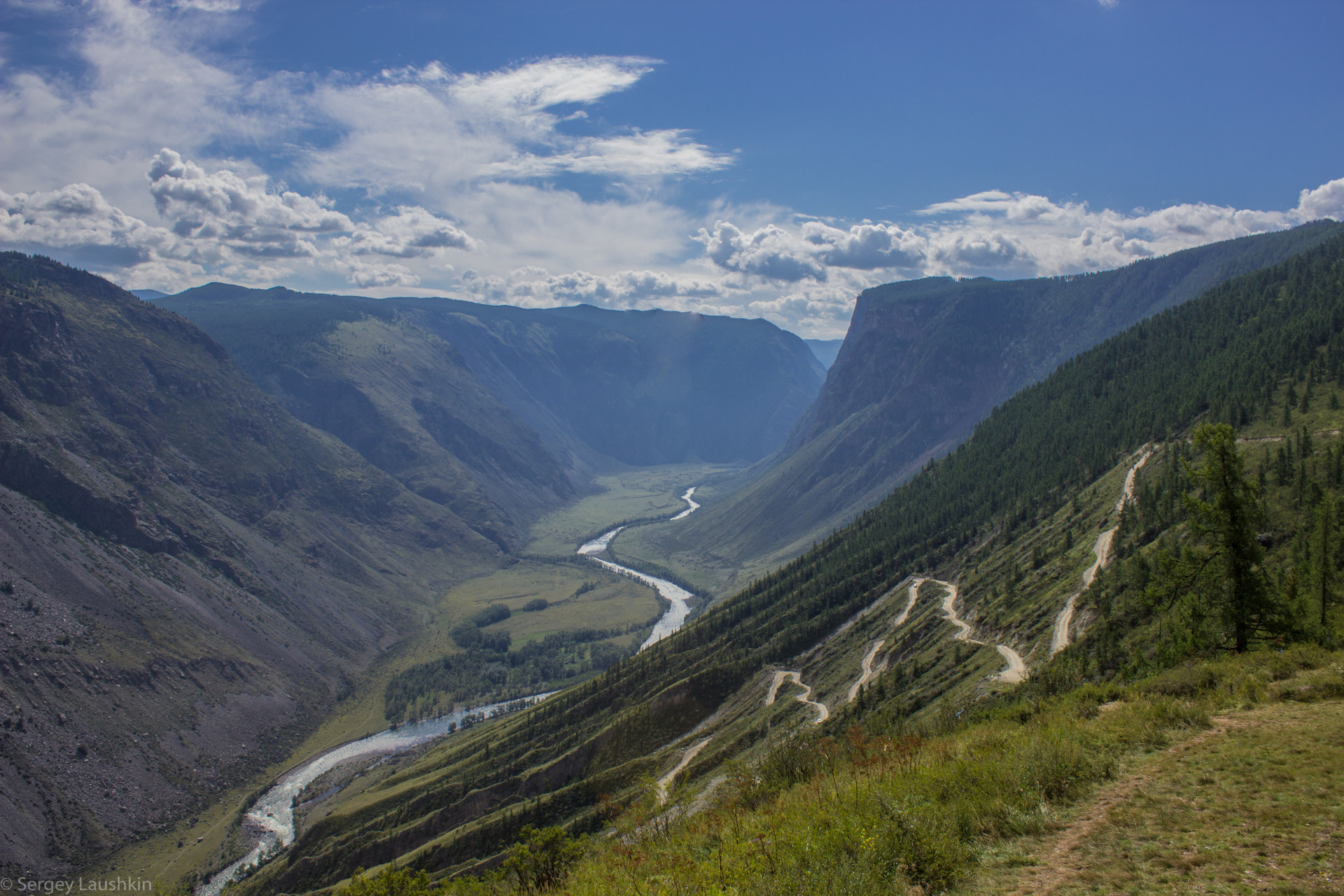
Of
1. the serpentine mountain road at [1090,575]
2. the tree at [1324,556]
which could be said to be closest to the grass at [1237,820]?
the tree at [1324,556]

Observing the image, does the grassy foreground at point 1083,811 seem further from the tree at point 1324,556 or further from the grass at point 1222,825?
the tree at point 1324,556

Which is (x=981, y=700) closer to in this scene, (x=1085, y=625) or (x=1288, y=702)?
(x=1085, y=625)

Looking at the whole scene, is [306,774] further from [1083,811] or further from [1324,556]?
[1324,556]

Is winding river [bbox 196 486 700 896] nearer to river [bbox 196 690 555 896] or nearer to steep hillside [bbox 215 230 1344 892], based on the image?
river [bbox 196 690 555 896]

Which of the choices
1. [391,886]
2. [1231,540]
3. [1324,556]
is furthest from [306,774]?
[1324,556]

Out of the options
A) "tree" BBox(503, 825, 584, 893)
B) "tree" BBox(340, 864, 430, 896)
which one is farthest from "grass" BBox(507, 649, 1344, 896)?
"tree" BBox(340, 864, 430, 896)

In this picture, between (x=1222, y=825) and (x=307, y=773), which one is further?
(x=307, y=773)
